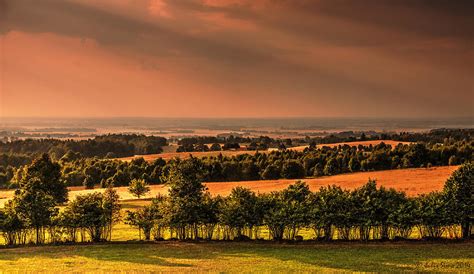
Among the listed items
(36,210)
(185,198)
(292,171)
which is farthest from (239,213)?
(292,171)

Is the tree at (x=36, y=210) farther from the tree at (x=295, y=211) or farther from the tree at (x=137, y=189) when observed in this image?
the tree at (x=137, y=189)

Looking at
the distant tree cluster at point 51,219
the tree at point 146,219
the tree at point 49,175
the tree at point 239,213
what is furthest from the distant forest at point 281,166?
the tree at point 239,213

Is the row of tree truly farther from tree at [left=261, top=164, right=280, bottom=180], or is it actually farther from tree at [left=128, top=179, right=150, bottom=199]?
tree at [left=128, top=179, right=150, bottom=199]

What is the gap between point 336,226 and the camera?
5388 centimetres

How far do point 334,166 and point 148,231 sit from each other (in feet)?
283

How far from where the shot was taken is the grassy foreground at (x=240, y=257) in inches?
1682

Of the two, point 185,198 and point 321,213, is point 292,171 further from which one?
point 321,213

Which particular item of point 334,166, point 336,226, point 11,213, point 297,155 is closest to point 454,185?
point 336,226

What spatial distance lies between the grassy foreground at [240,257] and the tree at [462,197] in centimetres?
322

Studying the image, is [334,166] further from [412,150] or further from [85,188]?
[85,188]

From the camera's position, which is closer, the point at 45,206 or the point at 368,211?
the point at 368,211

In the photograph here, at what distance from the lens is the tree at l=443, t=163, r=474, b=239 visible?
5247cm

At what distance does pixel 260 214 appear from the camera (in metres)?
55.2

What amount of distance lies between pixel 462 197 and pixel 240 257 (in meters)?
25.7
